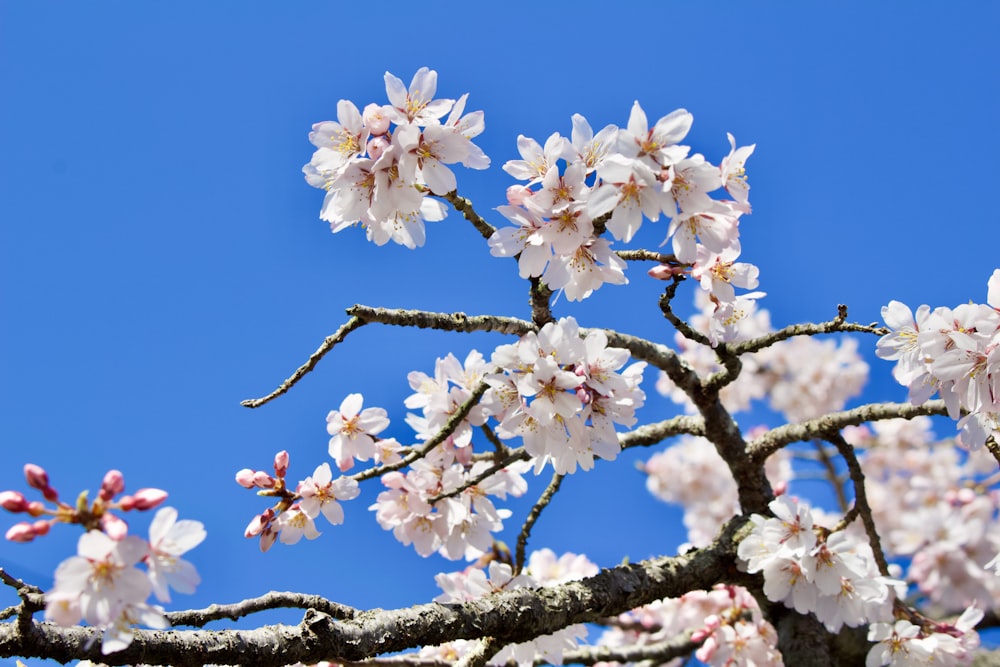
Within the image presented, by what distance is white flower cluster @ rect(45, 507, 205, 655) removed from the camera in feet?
4.76

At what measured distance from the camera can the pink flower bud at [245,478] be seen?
7.57 feet

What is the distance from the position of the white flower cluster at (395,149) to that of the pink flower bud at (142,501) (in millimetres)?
931

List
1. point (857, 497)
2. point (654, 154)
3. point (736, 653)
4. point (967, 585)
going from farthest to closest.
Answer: point (967, 585)
point (736, 653)
point (857, 497)
point (654, 154)

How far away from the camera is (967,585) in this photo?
5.55 m

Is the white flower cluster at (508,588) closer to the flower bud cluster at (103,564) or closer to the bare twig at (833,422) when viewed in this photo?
the bare twig at (833,422)

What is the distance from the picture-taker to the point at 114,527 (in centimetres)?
146

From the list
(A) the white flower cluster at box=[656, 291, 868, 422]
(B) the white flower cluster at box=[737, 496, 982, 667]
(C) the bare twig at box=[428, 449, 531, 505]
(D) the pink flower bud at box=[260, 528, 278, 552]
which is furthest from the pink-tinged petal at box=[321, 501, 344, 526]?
(A) the white flower cluster at box=[656, 291, 868, 422]

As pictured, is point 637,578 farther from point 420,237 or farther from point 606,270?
point 420,237

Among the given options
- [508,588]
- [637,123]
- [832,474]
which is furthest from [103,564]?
[832,474]

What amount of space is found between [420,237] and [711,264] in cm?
84

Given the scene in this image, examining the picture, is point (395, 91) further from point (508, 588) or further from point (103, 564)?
point (508, 588)

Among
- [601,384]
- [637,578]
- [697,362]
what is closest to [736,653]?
[637,578]

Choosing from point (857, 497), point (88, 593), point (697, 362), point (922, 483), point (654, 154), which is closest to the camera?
point (88, 593)

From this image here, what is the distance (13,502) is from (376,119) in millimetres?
1161
